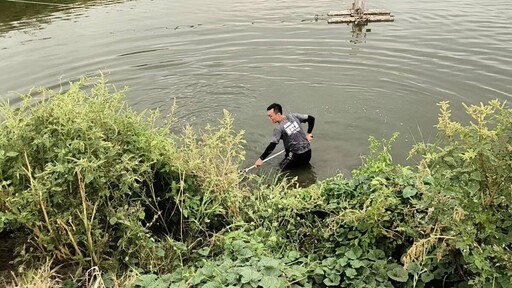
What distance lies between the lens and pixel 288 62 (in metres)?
12.1

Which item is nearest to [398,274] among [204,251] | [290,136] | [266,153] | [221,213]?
[204,251]

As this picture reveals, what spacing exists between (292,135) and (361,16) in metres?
8.47

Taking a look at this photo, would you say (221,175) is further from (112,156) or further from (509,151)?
(509,151)

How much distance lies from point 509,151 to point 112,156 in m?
3.29

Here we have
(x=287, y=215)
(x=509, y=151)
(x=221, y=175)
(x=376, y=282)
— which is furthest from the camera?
(x=221, y=175)

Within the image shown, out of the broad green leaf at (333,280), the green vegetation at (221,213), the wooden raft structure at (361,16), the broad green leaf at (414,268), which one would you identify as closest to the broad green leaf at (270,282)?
the green vegetation at (221,213)

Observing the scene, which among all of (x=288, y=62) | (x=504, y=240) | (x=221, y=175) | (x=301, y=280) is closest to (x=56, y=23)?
(x=288, y=62)

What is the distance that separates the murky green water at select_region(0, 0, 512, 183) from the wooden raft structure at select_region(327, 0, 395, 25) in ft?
1.20

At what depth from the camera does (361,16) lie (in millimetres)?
14492

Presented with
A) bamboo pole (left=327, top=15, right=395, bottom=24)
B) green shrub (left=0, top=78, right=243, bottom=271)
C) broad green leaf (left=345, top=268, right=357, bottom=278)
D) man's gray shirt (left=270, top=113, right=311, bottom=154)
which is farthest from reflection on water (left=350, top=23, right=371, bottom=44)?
broad green leaf (left=345, top=268, right=357, bottom=278)

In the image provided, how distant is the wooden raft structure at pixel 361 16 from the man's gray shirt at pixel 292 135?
8018 mm

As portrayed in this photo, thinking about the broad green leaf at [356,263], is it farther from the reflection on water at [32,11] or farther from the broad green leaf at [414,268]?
the reflection on water at [32,11]

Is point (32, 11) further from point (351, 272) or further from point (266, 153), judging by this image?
point (351, 272)

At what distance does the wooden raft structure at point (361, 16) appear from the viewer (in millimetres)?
14484
